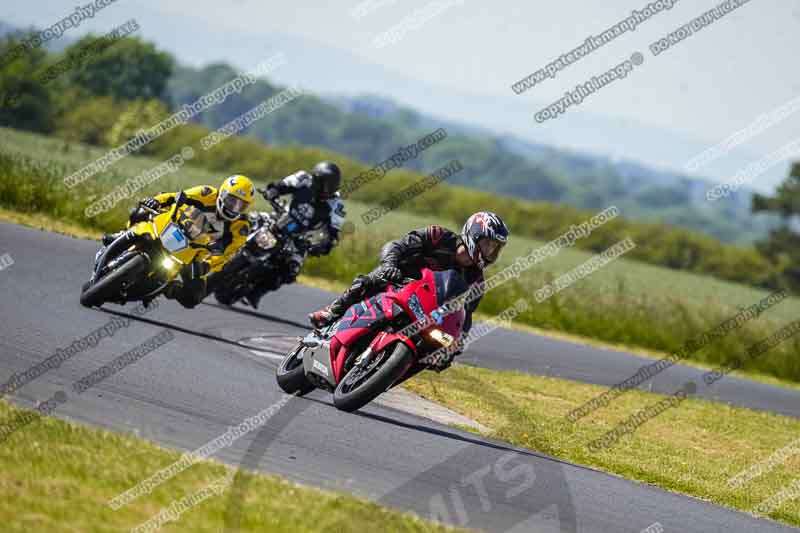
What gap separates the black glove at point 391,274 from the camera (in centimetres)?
899

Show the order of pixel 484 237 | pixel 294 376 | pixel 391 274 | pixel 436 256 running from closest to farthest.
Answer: pixel 484 237
pixel 391 274
pixel 436 256
pixel 294 376

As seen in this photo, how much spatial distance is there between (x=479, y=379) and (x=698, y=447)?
2753mm

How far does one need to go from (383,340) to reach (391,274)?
54cm

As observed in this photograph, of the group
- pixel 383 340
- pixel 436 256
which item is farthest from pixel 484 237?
pixel 383 340

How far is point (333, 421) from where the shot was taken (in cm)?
906

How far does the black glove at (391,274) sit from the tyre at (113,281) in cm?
324

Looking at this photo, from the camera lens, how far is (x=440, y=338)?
8508 mm

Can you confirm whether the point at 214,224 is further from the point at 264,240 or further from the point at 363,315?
the point at 363,315

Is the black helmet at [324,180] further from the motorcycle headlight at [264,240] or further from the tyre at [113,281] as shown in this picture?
the tyre at [113,281]

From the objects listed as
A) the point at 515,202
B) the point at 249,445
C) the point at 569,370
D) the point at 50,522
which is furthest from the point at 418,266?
the point at 515,202

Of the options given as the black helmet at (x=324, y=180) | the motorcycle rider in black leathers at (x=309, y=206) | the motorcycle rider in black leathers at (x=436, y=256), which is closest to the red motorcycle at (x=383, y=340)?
the motorcycle rider in black leathers at (x=436, y=256)

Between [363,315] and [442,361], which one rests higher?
[363,315]

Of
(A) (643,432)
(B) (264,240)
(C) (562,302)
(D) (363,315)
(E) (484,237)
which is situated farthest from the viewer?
(C) (562,302)

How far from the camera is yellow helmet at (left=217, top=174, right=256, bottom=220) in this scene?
11.9 m
